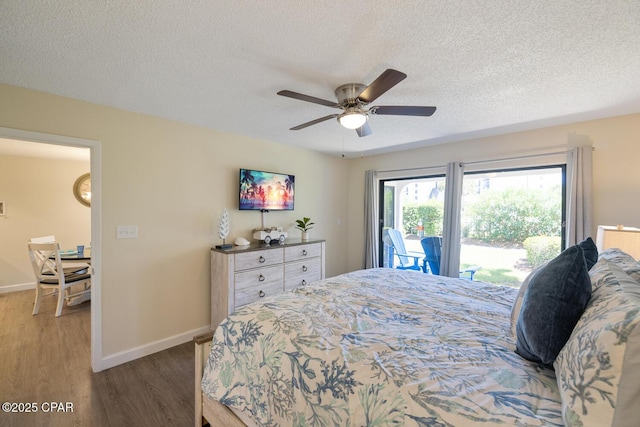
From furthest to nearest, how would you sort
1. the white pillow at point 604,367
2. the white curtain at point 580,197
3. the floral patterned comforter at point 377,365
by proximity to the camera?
the white curtain at point 580,197
the floral patterned comforter at point 377,365
the white pillow at point 604,367

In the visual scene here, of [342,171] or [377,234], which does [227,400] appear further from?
[342,171]

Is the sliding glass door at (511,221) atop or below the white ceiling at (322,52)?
below

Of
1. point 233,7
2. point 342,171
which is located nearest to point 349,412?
point 233,7

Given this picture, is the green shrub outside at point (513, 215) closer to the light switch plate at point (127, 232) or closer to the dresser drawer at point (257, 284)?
the dresser drawer at point (257, 284)

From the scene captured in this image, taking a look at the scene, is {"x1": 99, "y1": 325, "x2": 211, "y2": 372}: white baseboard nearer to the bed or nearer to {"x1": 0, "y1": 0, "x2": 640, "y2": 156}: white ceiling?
the bed

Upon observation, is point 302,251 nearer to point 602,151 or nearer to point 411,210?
point 411,210

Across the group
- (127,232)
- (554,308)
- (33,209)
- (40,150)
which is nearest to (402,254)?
(554,308)

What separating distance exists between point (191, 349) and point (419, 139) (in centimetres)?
379

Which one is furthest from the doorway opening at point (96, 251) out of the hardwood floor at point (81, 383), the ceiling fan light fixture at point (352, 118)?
the ceiling fan light fixture at point (352, 118)

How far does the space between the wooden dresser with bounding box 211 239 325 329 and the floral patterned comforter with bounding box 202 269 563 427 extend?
126 cm

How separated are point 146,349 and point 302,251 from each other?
6.60 feet

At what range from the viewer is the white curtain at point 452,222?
3570 millimetres

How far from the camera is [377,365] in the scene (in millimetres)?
1039

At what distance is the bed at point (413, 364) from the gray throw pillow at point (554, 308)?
0.10ft
